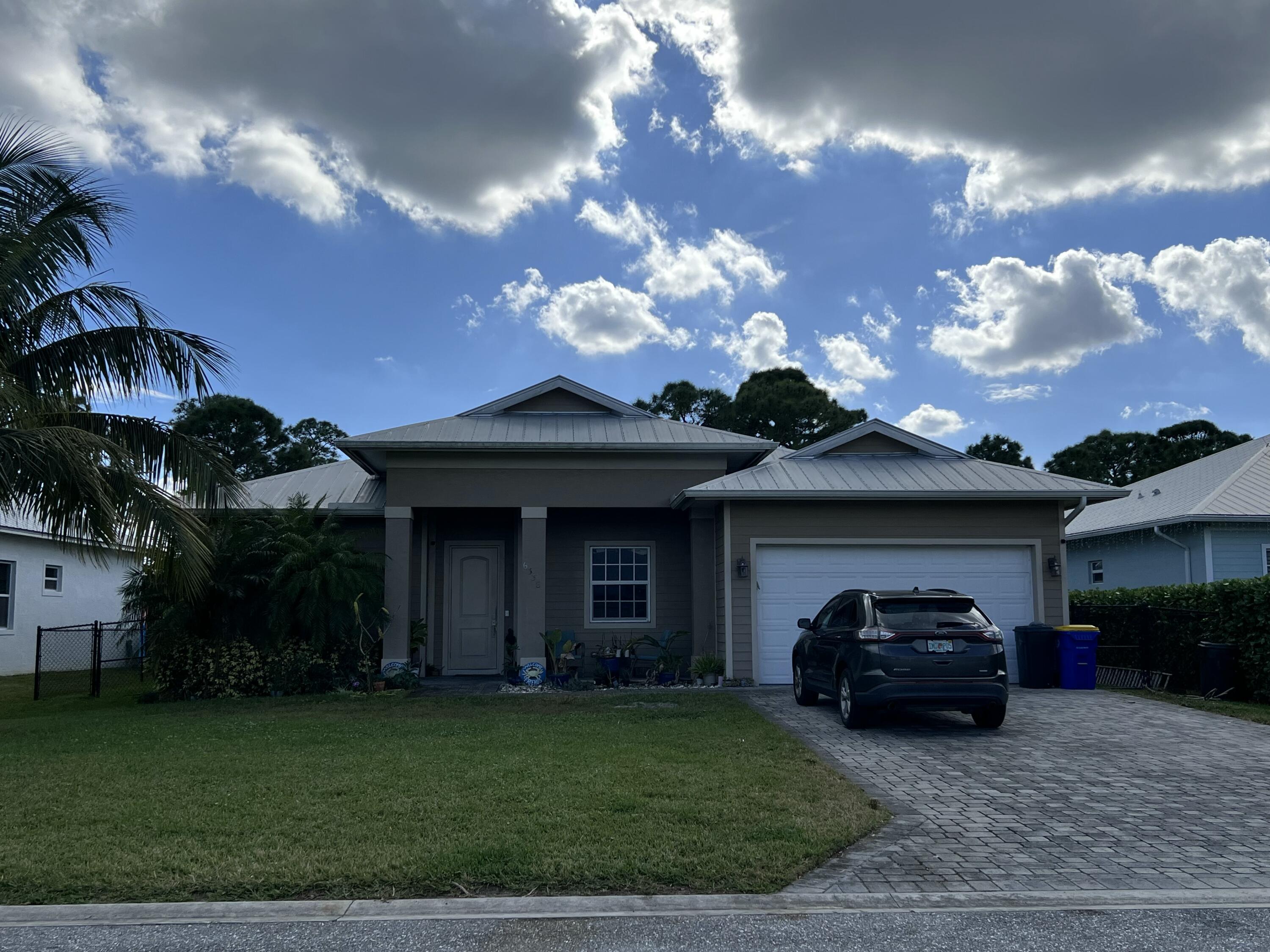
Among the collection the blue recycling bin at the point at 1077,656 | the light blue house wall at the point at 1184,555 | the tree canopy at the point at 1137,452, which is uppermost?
the tree canopy at the point at 1137,452

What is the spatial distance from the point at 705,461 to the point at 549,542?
3.24 metres

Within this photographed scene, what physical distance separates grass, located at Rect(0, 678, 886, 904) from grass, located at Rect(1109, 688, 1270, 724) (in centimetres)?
627

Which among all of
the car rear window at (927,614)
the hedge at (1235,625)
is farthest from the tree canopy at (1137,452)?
the car rear window at (927,614)

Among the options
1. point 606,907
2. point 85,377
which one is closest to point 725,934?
point 606,907

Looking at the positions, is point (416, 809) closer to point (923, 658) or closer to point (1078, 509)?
point (923, 658)

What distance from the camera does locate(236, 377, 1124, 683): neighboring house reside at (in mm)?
15195

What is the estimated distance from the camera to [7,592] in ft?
67.6

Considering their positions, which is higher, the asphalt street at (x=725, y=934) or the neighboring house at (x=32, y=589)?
the neighboring house at (x=32, y=589)

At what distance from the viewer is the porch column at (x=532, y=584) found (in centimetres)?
1574

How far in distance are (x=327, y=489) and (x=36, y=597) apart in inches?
348

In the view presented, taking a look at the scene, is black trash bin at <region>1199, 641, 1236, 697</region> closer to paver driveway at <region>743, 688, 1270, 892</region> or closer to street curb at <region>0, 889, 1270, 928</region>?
paver driveway at <region>743, 688, 1270, 892</region>

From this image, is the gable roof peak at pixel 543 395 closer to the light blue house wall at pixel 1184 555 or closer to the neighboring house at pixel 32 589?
the neighboring house at pixel 32 589

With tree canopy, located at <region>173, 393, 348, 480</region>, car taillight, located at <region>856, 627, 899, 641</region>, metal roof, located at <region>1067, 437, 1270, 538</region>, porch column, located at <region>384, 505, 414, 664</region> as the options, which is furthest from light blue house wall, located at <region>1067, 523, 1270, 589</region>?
tree canopy, located at <region>173, 393, 348, 480</region>

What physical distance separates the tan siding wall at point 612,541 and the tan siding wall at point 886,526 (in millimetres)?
2124
